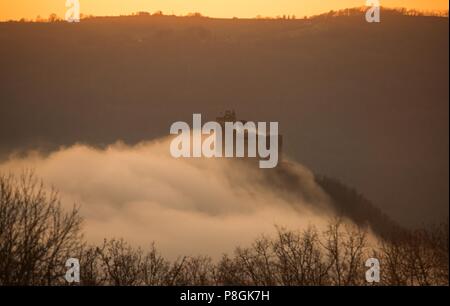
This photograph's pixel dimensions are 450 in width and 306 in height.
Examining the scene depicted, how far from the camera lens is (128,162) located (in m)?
128

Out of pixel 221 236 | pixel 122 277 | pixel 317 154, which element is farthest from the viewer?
pixel 317 154

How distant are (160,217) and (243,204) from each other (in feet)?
40.0

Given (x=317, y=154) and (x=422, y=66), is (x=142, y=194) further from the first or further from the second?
(x=422, y=66)

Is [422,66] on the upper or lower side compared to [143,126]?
upper

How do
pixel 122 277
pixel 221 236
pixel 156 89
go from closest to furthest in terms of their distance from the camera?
pixel 122 277, pixel 221 236, pixel 156 89

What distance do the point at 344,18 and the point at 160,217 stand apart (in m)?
41.4

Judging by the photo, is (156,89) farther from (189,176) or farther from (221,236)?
(221,236)

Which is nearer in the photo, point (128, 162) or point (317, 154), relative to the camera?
point (317, 154)

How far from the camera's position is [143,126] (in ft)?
415
